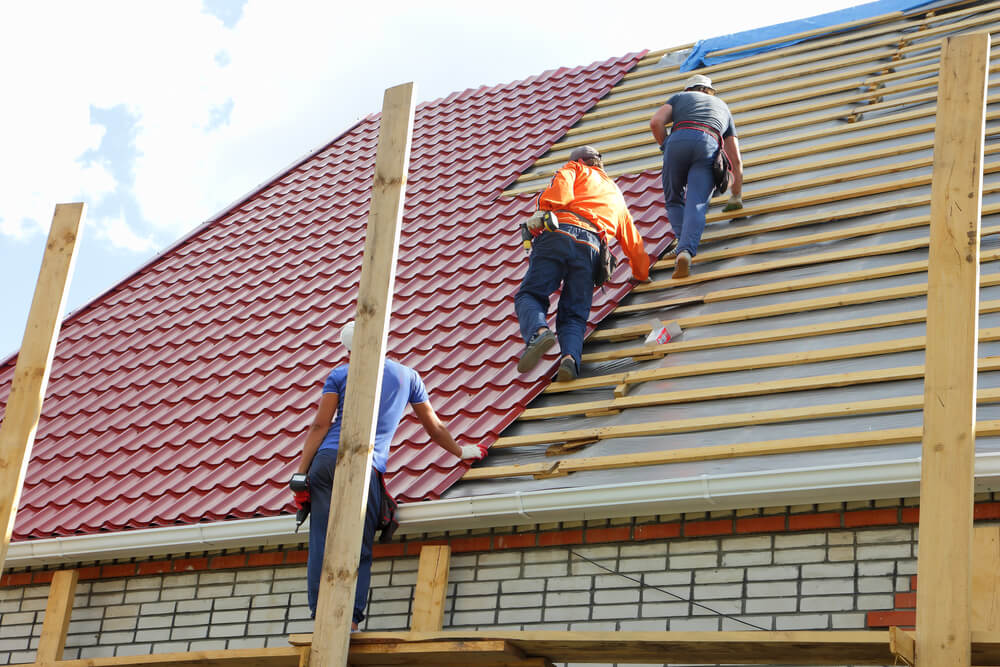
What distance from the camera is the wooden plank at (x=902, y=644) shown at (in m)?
3.64

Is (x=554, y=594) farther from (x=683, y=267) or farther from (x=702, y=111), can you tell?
(x=702, y=111)

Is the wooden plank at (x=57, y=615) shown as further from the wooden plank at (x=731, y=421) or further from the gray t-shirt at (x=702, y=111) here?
the gray t-shirt at (x=702, y=111)

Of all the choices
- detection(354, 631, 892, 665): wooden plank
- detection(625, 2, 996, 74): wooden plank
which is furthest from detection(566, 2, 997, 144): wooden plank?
detection(354, 631, 892, 665): wooden plank

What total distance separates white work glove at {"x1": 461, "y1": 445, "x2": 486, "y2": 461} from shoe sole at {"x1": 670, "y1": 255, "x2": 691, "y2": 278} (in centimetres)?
166

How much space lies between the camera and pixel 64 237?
19.6 ft

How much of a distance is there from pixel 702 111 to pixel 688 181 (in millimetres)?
436

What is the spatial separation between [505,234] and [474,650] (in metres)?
4.16

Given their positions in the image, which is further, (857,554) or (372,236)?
(372,236)

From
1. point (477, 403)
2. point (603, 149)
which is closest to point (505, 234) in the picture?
point (603, 149)

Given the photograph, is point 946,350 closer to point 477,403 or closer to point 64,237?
point 477,403

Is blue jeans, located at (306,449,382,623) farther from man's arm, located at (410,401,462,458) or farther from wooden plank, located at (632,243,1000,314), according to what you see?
wooden plank, located at (632,243,1000,314)

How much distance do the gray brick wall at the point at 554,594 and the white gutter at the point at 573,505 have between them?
0.56 feet

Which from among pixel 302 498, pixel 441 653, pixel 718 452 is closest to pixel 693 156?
pixel 718 452

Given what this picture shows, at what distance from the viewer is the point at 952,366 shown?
388 centimetres
